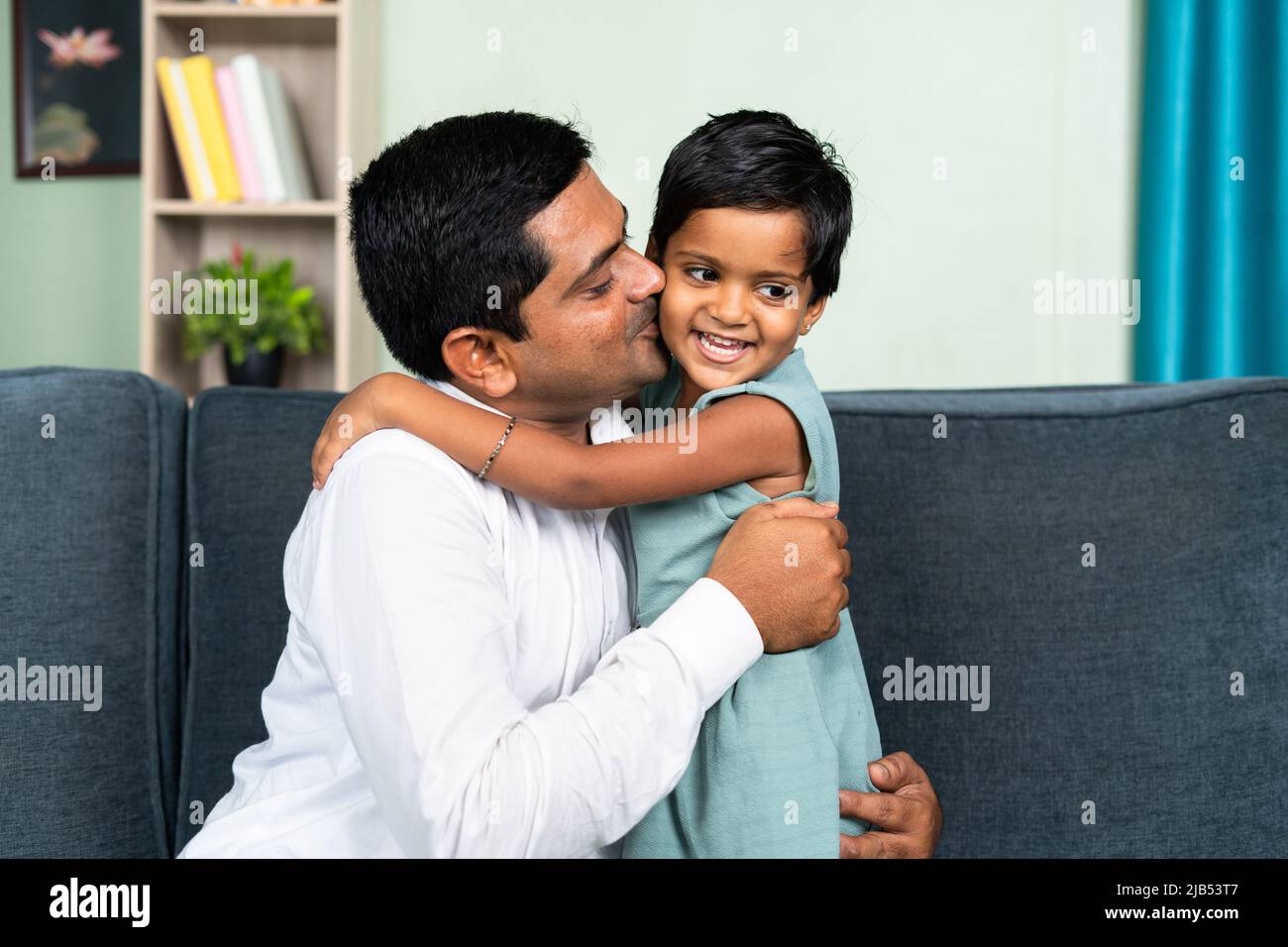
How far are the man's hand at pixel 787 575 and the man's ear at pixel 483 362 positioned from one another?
1.02ft

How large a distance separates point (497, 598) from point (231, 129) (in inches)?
83.7

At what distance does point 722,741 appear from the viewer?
3.84ft

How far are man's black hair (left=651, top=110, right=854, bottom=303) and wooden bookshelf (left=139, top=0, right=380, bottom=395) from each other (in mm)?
1418

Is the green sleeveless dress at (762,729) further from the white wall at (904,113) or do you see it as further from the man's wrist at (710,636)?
the white wall at (904,113)

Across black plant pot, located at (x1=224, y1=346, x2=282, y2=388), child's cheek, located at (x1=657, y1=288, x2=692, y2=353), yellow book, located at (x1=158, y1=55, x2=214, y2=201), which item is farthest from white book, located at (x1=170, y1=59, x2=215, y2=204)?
child's cheek, located at (x1=657, y1=288, x2=692, y2=353)

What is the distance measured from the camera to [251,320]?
2.77 meters

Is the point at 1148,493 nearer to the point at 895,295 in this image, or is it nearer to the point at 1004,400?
the point at 1004,400

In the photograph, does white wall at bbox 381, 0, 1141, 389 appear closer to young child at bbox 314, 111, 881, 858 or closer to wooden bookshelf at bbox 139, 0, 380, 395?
wooden bookshelf at bbox 139, 0, 380, 395

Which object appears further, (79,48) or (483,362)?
(79,48)

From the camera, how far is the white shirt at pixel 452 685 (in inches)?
36.8

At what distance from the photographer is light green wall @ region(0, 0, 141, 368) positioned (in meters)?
3.10

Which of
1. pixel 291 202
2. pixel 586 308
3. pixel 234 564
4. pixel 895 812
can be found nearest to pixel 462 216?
pixel 586 308

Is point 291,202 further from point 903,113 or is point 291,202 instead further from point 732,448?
point 732,448
